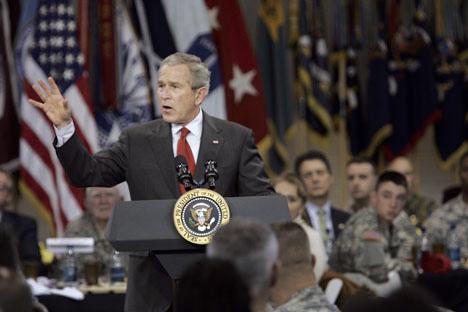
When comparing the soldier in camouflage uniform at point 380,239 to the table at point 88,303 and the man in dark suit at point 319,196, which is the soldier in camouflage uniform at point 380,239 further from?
the table at point 88,303

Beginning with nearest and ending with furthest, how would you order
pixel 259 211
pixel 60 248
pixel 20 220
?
pixel 259 211, pixel 60 248, pixel 20 220

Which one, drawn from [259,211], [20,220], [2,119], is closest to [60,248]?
[20,220]

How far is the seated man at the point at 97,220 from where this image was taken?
867cm

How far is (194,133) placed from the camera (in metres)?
5.21

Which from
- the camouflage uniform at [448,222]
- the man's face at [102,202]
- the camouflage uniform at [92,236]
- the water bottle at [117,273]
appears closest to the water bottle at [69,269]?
the camouflage uniform at [92,236]

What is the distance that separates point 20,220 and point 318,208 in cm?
223

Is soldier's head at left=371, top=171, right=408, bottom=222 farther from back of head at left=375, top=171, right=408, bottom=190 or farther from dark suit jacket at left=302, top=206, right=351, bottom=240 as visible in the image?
dark suit jacket at left=302, top=206, right=351, bottom=240

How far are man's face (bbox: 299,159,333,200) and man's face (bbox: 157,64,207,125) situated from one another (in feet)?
14.5

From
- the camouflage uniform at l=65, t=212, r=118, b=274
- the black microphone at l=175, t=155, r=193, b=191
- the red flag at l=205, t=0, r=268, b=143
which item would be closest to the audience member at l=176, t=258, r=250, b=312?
the black microphone at l=175, t=155, r=193, b=191

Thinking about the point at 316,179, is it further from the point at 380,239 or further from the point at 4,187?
the point at 4,187

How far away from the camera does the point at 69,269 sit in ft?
26.8

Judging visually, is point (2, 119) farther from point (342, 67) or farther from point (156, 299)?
point (156, 299)

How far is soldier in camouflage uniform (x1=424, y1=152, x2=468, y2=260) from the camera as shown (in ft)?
29.9

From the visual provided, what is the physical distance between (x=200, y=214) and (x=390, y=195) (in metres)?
4.21
